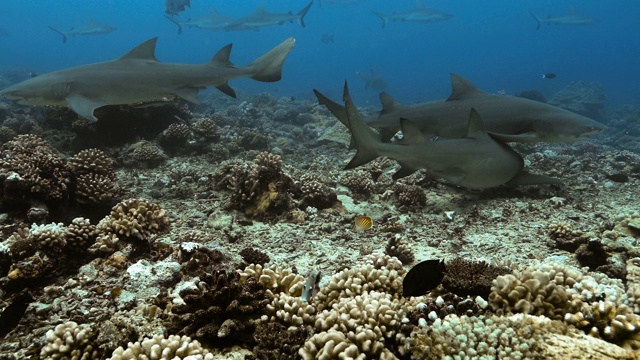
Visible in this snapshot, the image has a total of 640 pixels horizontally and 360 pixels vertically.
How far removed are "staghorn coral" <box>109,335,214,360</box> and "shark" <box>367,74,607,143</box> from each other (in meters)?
5.86

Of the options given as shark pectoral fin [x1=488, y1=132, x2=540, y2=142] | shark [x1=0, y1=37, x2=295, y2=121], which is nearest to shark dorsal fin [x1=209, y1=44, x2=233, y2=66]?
shark [x1=0, y1=37, x2=295, y2=121]

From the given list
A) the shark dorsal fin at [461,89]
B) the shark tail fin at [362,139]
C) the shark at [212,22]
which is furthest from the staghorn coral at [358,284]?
the shark at [212,22]

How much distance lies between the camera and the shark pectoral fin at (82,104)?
246 inches

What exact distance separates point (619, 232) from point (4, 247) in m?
8.16

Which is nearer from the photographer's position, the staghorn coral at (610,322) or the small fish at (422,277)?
the staghorn coral at (610,322)

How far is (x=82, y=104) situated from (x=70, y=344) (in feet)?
16.5

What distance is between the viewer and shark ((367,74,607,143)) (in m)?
6.88

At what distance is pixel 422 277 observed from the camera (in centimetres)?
289

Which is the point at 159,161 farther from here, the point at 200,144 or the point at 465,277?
the point at 465,277

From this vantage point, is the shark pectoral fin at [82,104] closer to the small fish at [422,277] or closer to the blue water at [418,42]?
the small fish at [422,277]

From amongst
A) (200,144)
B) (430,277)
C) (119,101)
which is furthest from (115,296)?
(200,144)

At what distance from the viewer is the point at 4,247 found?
3975 millimetres

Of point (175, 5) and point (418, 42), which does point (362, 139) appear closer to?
point (175, 5)

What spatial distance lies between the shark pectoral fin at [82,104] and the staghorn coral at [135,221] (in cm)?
214
